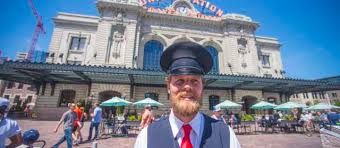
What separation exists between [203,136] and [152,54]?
2279 centimetres

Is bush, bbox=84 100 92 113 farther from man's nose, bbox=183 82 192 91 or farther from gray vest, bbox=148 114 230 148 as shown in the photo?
man's nose, bbox=183 82 192 91

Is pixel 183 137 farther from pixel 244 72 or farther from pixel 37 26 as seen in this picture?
pixel 37 26

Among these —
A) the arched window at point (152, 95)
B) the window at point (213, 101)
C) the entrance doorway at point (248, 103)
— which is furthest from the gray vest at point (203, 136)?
the entrance doorway at point (248, 103)

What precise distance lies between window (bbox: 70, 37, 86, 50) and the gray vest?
2569cm

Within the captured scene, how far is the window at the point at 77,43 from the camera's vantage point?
76.1 ft

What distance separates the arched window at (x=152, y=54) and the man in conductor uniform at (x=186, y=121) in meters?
21.5

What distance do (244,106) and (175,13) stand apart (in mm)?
16891

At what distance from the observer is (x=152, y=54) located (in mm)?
23641

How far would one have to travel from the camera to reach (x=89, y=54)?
22906 millimetres

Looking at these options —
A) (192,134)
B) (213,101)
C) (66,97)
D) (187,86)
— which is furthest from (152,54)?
(192,134)

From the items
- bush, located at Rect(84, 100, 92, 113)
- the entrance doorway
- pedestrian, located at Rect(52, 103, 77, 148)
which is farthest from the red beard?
the entrance doorway

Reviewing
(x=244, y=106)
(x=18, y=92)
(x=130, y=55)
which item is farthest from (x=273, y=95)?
(x=18, y=92)

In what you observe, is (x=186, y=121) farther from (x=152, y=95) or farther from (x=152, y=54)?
(x=152, y=54)

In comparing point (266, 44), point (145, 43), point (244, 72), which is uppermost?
point (266, 44)
